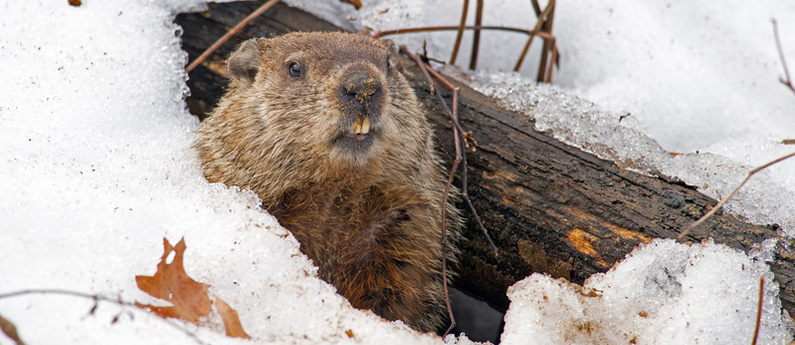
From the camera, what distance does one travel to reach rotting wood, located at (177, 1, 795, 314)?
277cm

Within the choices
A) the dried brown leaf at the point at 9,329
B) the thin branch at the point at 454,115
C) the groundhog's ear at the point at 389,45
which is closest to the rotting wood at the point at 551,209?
the thin branch at the point at 454,115

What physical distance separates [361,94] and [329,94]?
0.23m

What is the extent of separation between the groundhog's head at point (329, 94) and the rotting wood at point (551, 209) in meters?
0.43

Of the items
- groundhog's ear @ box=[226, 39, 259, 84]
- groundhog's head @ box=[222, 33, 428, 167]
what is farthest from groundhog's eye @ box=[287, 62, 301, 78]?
groundhog's ear @ box=[226, 39, 259, 84]

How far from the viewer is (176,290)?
2.05 meters

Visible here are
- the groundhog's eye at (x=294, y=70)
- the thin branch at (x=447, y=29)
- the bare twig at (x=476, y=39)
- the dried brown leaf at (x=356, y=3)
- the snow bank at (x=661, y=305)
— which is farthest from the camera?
the dried brown leaf at (x=356, y=3)

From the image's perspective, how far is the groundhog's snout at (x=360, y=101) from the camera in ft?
8.46

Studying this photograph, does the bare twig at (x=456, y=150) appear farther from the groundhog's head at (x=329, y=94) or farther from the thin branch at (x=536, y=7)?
the thin branch at (x=536, y=7)

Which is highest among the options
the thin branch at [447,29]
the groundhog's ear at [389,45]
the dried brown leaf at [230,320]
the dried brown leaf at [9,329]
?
the thin branch at [447,29]

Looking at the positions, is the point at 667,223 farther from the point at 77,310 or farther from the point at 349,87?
the point at 77,310

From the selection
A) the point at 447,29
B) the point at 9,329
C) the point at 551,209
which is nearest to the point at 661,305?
the point at 551,209

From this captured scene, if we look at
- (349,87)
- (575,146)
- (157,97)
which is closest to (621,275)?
(575,146)

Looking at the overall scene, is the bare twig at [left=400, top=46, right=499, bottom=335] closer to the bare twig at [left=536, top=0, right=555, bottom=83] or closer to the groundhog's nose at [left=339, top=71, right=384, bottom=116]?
the groundhog's nose at [left=339, top=71, right=384, bottom=116]

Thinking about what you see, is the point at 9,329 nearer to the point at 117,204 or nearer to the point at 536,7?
the point at 117,204
